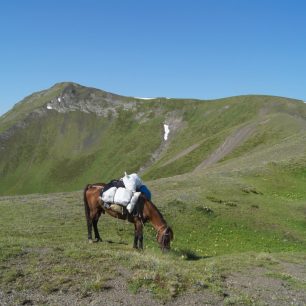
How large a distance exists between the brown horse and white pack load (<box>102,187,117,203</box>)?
18.3 inches

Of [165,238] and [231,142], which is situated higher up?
[231,142]

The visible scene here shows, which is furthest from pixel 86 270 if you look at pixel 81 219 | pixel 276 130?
pixel 276 130

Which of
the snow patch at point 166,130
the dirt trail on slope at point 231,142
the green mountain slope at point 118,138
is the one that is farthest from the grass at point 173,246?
the snow patch at point 166,130

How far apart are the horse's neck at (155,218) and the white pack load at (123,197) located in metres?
0.93

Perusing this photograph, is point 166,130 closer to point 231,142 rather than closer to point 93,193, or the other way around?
point 231,142

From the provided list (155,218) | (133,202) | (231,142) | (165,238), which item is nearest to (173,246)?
(155,218)

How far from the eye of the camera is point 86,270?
14.2m

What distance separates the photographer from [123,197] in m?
19.7

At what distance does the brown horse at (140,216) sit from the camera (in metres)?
18.4

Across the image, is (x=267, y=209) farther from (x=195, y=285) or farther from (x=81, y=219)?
(x=195, y=285)

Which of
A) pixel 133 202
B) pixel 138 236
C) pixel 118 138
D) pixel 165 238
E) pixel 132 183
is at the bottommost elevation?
pixel 138 236

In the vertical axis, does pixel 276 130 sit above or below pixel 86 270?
above

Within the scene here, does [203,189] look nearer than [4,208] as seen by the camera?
No

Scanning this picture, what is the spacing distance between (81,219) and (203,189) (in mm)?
14779
